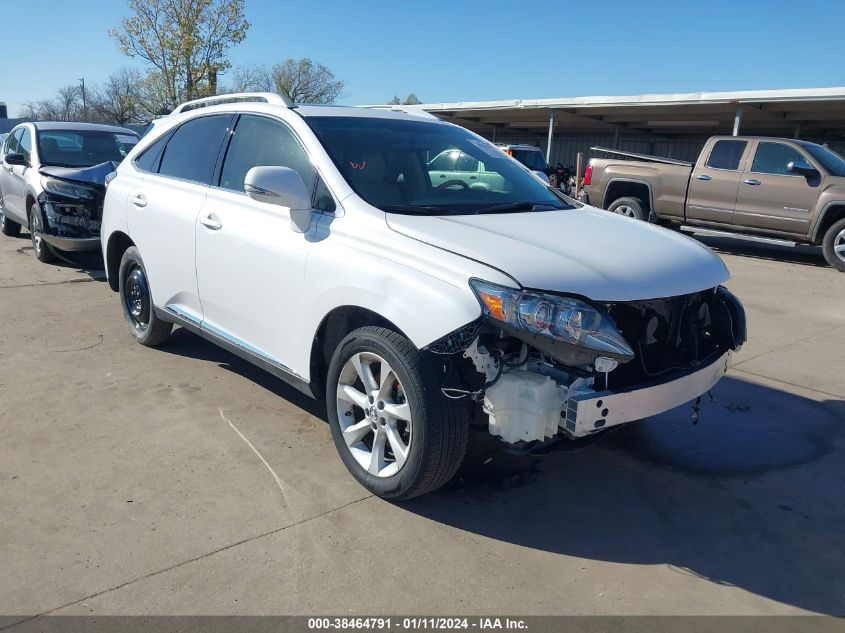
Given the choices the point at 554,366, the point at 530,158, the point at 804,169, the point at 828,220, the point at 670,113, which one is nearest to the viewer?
the point at 554,366

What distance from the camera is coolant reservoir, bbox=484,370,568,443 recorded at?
276cm

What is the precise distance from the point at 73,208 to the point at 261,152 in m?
Result: 5.04

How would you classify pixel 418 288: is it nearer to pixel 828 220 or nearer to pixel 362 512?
pixel 362 512

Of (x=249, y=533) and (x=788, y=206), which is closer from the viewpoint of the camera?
(x=249, y=533)

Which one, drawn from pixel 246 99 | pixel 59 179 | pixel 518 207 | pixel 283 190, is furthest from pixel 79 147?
pixel 518 207

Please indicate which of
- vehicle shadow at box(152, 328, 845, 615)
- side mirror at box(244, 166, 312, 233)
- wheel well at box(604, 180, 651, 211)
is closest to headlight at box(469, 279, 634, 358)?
vehicle shadow at box(152, 328, 845, 615)

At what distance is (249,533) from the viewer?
9.96ft

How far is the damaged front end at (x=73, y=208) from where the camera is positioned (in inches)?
315

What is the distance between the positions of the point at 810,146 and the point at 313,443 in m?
10.6

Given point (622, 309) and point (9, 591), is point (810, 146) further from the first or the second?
point (9, 591)

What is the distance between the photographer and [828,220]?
35.0 feet

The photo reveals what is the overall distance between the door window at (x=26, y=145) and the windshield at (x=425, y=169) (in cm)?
689

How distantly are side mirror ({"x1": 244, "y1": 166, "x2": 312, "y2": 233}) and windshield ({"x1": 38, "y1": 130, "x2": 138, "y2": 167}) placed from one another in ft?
22.0

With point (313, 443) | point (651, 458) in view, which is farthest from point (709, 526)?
point (313, 443)
